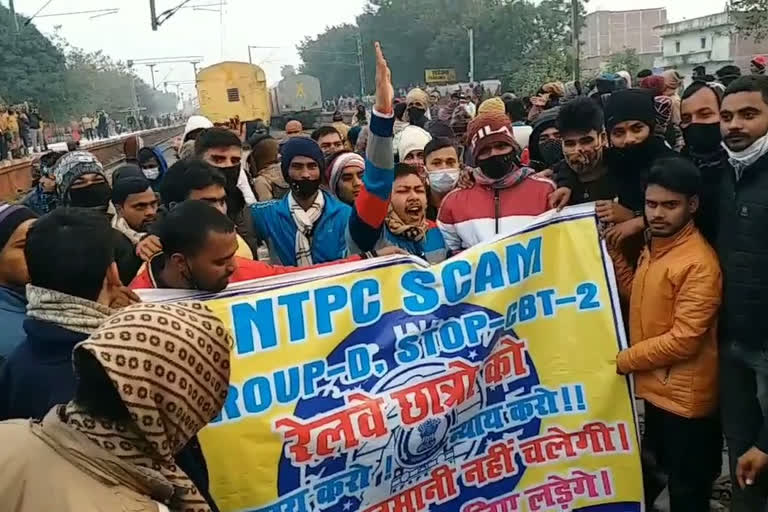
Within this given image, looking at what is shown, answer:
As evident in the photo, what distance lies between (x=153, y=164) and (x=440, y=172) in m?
2.97

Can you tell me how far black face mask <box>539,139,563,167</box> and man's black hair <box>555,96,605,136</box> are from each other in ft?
4.56

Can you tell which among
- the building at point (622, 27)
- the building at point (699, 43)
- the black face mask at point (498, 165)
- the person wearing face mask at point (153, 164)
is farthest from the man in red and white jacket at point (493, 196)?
the building at point (622, 27)

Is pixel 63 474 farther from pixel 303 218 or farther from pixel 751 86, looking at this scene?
pixel 751 86

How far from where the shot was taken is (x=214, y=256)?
265 centimetres

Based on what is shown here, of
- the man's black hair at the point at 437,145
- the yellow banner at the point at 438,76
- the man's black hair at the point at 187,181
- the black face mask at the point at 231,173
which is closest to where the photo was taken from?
the man's black hair at the point at 187,181

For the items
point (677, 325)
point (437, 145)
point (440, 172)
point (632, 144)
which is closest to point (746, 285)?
point (677, 325)

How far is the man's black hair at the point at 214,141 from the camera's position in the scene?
13.1ft

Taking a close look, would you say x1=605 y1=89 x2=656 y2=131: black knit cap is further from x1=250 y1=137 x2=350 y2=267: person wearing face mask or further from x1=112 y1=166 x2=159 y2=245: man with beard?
Answer: x1=112 y1=166 x2=159 y2=245: man with beard

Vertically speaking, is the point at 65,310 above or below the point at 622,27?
below

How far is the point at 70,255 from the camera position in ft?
6.63

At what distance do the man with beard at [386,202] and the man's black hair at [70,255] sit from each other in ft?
4.42

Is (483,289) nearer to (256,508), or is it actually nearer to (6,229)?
(256,508)

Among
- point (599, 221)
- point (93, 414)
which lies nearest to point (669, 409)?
point (599, 221)

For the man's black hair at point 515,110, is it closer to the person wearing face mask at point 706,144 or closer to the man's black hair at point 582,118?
the person wearing face mask at point 706,144
